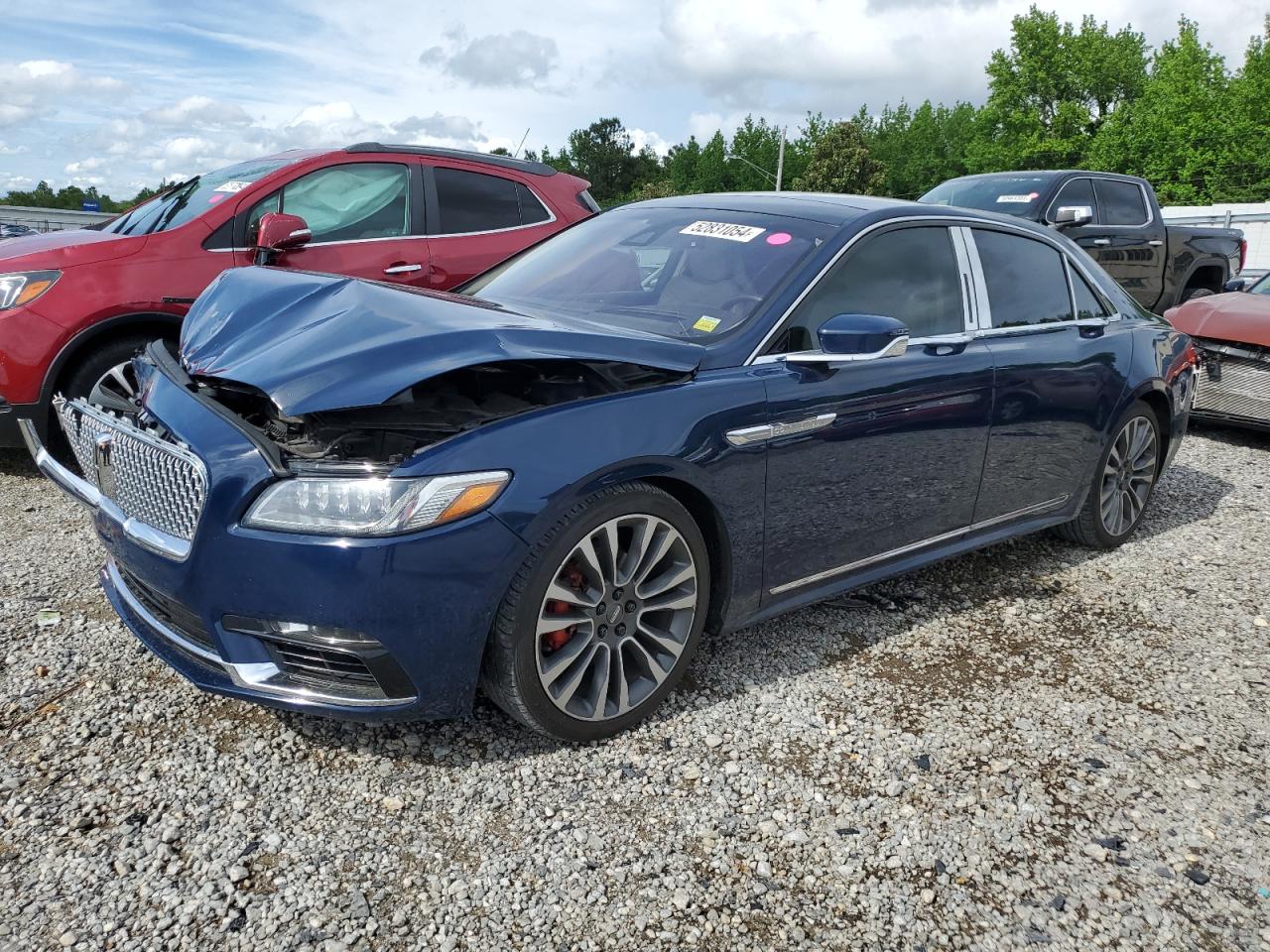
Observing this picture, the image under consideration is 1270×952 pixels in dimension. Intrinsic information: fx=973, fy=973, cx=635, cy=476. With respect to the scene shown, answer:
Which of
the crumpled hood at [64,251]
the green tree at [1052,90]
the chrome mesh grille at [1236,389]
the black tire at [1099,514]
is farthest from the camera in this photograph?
the green tree at [1052,90]

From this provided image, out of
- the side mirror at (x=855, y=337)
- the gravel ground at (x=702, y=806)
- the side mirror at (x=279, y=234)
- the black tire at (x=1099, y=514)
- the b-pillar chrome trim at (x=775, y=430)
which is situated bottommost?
the gravel ground at (x=702, y=806)

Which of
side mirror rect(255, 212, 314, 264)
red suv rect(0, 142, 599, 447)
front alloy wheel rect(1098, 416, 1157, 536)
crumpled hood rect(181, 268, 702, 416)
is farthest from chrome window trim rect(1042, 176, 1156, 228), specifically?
crumpled hood rect(181, 268, 702, 416)

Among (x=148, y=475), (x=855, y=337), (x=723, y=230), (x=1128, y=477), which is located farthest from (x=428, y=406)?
(x=1128, y=477)

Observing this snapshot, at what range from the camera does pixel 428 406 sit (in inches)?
104

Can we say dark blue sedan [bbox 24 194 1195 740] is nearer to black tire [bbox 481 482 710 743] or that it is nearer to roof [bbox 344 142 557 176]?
black tire [bbox 481 482 710 743]

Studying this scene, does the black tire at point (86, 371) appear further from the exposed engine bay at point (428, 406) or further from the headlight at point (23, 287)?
the exposed engine bay at point (428, 406)

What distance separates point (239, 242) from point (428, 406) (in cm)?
338

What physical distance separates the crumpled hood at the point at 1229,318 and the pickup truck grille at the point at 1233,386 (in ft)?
0.44

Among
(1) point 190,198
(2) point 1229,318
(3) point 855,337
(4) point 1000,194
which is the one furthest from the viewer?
(4) point 1000,194

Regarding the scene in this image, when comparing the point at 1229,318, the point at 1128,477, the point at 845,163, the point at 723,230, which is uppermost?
the point at 845,163

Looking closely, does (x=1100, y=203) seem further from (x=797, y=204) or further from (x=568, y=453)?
(x=568, y=453)

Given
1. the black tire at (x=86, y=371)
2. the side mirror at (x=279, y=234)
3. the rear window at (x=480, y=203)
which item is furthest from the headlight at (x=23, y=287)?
the rear window at (x=480, y=203)

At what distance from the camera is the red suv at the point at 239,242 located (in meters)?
4.85

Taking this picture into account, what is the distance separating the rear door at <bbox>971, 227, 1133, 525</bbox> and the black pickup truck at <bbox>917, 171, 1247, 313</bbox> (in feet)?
14.4
